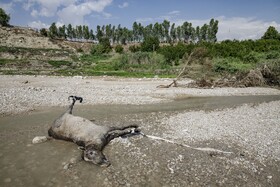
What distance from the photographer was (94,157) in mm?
8805

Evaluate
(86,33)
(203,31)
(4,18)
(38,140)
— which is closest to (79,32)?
(86,33)

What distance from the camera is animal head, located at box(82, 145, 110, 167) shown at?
8.66m

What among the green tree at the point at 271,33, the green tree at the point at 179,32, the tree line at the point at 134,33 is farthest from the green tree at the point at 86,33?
the green tree at the point at 271,33

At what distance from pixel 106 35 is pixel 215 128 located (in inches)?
4382

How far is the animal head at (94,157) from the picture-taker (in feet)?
28.4

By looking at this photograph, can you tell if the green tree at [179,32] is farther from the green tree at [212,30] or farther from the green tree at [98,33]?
the green tree at [98,33]

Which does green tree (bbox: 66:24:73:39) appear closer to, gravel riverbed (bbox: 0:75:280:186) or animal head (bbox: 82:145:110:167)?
gravel riverbed (bbox: 0:75:280:186)

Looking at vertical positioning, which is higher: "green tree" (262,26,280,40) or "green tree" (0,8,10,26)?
"green tree" (0,8,10,26)

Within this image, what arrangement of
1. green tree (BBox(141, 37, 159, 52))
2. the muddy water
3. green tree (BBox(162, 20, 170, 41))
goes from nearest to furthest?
the muddy water
green tree (BBox(141, 37, 159, 52))
green tree (BBox(162, 20, 170, 41))

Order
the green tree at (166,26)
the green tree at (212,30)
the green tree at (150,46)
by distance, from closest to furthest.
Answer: the green tree at (150,46) < the green tree at (212,30) < the green tree at (166,26)

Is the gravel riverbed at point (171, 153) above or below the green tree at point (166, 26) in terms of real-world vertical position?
below

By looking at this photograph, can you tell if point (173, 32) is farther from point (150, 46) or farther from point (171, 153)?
point (171, 153)

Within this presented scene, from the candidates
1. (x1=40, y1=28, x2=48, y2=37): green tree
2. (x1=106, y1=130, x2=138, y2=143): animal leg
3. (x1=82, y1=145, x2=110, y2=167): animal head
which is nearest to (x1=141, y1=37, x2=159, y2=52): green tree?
(x1=40, y1=28, x2=48, y2=37): green tree

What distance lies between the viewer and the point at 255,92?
2886 centimetres
